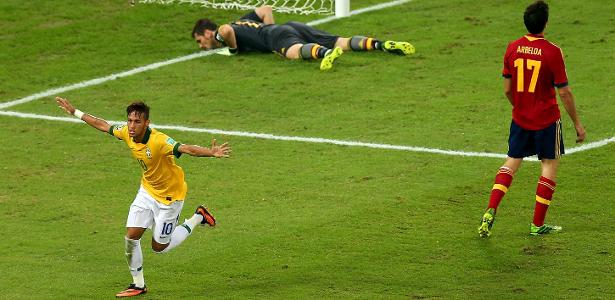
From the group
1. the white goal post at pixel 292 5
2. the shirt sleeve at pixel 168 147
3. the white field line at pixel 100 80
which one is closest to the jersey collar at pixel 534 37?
the shirt sleeve at pixel 168 147

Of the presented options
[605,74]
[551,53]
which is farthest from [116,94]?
[551,53]

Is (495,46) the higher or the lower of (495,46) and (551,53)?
the lower

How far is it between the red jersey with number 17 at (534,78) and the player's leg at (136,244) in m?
3.37

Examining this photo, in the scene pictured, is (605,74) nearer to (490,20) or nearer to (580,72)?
(580,72)

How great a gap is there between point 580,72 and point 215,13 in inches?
244

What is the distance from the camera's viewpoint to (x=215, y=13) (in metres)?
20.6

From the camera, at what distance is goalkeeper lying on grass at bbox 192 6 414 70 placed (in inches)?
709

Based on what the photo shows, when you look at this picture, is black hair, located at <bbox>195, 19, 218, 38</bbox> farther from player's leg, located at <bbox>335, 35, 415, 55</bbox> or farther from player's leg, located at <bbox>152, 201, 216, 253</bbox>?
player's leg, located at <bbox>152, 201, 216, 253</bbox>

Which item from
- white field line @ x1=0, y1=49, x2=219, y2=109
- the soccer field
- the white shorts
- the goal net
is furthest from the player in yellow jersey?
the goal net

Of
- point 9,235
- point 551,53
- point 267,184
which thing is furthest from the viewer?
point 267,184

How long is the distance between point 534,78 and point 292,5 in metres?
9.78

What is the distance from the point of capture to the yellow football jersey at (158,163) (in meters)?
10.9

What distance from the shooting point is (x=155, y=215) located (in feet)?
36.2

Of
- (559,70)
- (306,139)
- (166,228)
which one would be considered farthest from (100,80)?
(559,70)
